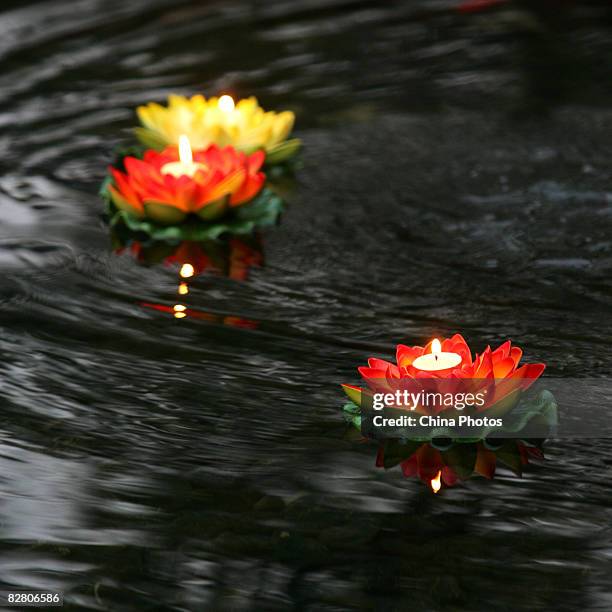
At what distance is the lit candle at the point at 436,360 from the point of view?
2014 millimetres

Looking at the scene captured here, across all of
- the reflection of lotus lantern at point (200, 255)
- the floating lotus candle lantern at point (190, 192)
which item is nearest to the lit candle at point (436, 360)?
the reflection of lotus lantern at point (200, 255)

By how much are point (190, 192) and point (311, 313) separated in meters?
0.48

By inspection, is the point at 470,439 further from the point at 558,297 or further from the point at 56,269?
the point at 56,269

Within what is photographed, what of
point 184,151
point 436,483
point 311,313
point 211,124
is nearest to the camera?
point 436,483

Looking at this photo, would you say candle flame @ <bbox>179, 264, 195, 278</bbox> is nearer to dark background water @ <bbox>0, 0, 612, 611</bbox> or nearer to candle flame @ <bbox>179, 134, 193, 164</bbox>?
dark background water @ <bbox>0, 0, 612, 611</bbox>

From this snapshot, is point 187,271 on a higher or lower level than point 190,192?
lower

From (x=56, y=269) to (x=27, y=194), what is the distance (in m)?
0.46

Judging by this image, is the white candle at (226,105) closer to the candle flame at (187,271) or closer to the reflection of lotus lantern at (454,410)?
the candle flame at (187,271)

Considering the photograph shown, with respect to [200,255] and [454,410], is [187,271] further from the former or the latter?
[454,410]

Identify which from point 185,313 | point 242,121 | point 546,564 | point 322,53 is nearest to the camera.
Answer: point 546,564

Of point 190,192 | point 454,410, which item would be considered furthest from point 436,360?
point 190,192

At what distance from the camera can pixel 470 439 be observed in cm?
206

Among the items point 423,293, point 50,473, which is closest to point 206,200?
A: point 423,293

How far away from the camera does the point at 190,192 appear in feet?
9.38
